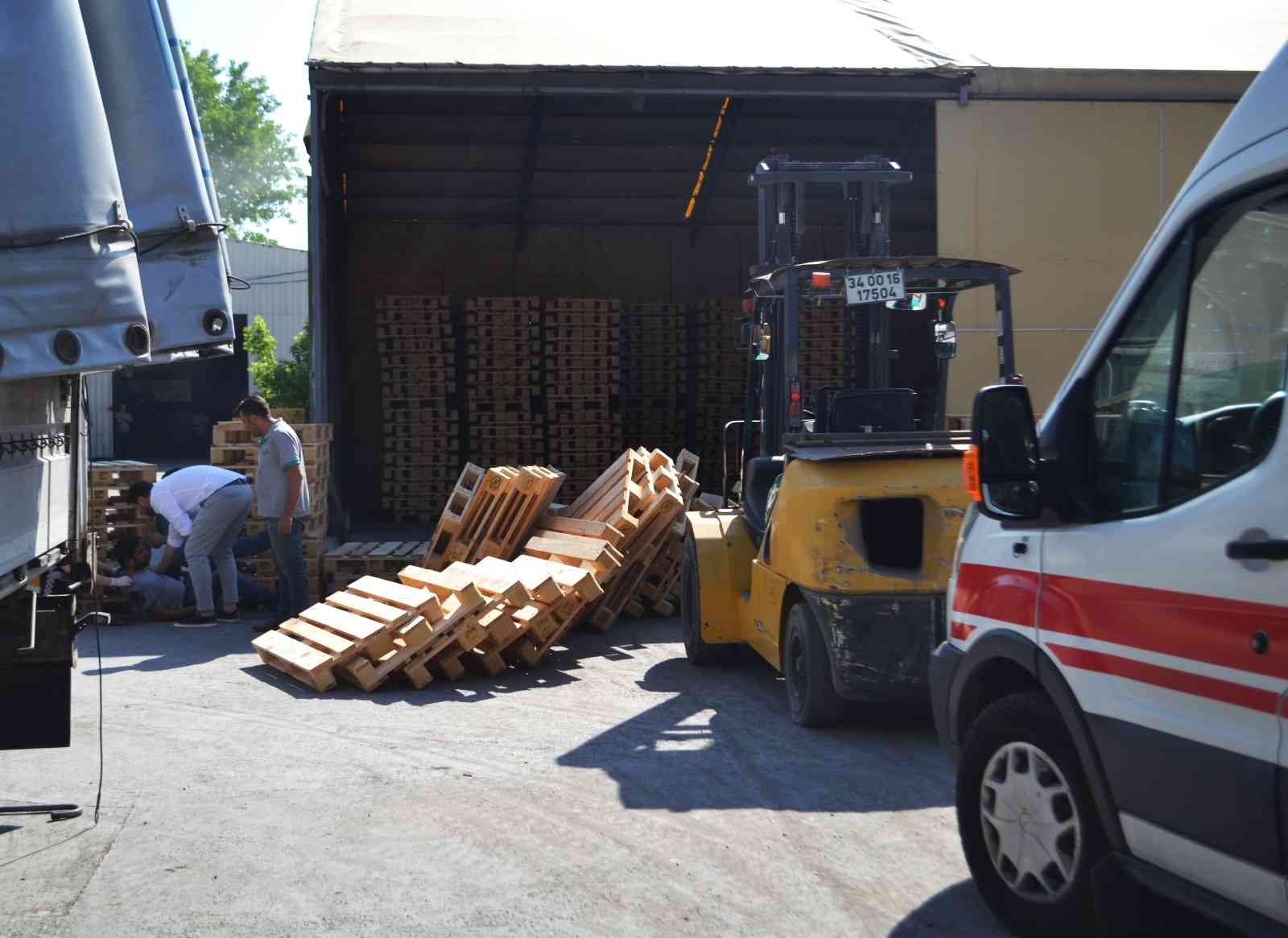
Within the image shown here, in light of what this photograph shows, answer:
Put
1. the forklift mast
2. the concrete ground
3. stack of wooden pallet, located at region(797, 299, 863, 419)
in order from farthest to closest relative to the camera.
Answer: stack of wooden pallet, located at region(797, 299, 863, 419) → the forklift mast → the concrete ground

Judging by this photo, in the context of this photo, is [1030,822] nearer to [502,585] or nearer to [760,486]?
[760,486]

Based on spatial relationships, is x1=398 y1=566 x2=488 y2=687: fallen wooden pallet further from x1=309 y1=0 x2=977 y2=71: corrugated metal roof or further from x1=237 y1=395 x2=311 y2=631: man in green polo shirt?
x1=309 y1=0 x2=977 y2=71: corrugated metal roof

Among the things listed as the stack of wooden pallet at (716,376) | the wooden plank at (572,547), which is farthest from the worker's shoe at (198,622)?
the stack of wooden pallet at (716,376)

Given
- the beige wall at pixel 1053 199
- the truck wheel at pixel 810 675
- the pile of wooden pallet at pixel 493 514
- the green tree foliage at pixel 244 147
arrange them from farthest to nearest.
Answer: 1. the green tree foliage at pixel 244 147
2. the beige wall at pixel 1053 199
3. the pile of wooden pallet at pixel 493 514
4. the truck wheel at pixel 810 675

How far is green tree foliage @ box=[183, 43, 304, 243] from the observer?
211ft

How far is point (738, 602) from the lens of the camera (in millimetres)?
8703

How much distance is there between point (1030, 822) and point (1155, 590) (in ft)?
3.33

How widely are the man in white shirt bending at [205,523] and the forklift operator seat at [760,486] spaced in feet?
15.1

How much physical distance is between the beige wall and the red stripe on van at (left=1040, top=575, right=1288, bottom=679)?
11.1m

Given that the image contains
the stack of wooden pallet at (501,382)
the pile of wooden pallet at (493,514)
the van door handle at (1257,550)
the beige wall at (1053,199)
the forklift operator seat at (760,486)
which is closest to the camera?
the van door handle at (1257,550)

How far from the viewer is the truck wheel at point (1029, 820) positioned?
390 cm

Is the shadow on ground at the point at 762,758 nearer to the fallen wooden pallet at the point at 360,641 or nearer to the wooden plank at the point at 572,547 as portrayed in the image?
the fallen wooden pallet at the point at 360,641

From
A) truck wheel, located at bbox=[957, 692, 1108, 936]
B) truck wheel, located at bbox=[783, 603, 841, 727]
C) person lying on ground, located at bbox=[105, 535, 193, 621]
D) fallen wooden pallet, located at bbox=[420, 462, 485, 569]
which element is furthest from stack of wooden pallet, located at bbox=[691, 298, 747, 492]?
truck wheel, located at bbox=[957, 692, 1108, 936]

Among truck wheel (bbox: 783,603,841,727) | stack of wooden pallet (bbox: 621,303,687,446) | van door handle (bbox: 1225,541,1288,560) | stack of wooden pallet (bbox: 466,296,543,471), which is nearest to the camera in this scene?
van door handle (bbox: 1225,541,1288,560)
